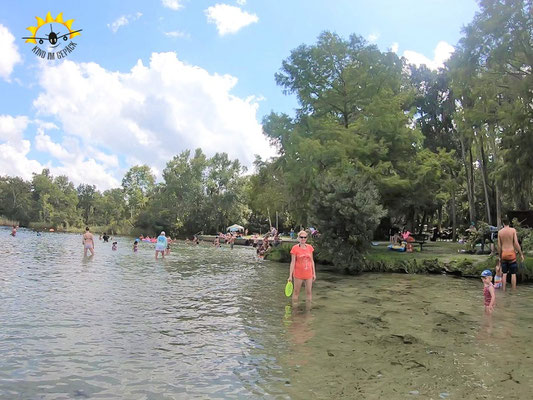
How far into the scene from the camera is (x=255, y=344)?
7062mm

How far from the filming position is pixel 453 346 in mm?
7035

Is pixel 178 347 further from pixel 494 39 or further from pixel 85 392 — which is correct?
pixel 494 39

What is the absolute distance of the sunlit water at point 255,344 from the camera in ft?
16.8

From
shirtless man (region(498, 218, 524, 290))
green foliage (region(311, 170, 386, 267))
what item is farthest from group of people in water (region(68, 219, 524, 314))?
green foliage (region(311, 170, 386, 267))

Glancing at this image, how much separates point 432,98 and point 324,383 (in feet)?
128

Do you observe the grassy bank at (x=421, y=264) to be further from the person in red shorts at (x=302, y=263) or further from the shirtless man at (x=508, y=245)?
the person in red shorts at (x=302, y=263)

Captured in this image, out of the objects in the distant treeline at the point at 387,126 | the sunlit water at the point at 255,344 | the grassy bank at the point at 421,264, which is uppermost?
the distant treeline at the point at 387,126

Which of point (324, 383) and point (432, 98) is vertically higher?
point (432, 98)

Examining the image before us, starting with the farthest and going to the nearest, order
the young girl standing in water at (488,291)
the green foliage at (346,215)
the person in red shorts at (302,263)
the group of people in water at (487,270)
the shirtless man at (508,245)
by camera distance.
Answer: the green foliage at (346,215) → the shirtless man at (508,245) → the person in red shorts at (302,263) → the group of people in water at (487,270) → the young girl standing in water at (488,291)

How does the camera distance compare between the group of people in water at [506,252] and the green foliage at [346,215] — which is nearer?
the group of people in water at [506,252]

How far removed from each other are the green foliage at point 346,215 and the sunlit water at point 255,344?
5.95 meters

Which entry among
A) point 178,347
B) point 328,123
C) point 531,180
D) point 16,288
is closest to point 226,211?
point 328,123

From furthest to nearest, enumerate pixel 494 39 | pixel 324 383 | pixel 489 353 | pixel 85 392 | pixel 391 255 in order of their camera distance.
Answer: pixel 391 255
pixel 494 39
pixel 489 353
pixel 324 383
pixel 85 392

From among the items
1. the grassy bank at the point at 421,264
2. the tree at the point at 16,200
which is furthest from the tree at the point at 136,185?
the grassy bank at the point at 421,264
